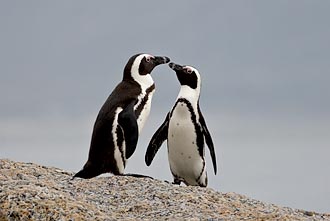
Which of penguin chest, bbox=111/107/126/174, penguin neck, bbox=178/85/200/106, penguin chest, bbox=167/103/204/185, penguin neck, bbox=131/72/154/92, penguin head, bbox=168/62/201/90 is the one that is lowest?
penguin chest, bbox=111/107/126/174

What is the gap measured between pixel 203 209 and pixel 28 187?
1864 millimetres

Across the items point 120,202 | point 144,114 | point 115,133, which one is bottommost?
point 120,202

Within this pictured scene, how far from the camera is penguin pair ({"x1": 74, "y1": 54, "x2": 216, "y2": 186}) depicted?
459 inches

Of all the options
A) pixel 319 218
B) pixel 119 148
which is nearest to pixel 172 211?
pixel 319 218

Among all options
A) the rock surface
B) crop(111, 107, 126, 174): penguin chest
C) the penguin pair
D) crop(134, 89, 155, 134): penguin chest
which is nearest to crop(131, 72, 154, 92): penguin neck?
the penguin pair

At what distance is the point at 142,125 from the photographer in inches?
479

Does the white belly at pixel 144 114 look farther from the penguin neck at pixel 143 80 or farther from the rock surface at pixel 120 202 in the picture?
the rock surface at pixel 120 202

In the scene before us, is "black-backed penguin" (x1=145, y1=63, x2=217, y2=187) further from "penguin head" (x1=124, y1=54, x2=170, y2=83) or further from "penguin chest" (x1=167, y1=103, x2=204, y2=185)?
"penguin head" (x1=124, y1=54, x2=170, y2=83)

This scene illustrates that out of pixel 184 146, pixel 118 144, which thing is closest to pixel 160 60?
pixel 184 146

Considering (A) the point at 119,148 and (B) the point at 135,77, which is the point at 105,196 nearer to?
(A) the point at 119,148

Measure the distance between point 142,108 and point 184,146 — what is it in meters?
1.30

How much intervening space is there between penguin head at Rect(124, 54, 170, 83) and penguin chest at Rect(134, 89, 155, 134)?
1.12ft

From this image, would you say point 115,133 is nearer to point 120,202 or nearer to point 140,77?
point 140,77

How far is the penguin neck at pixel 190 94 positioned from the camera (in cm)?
1320
